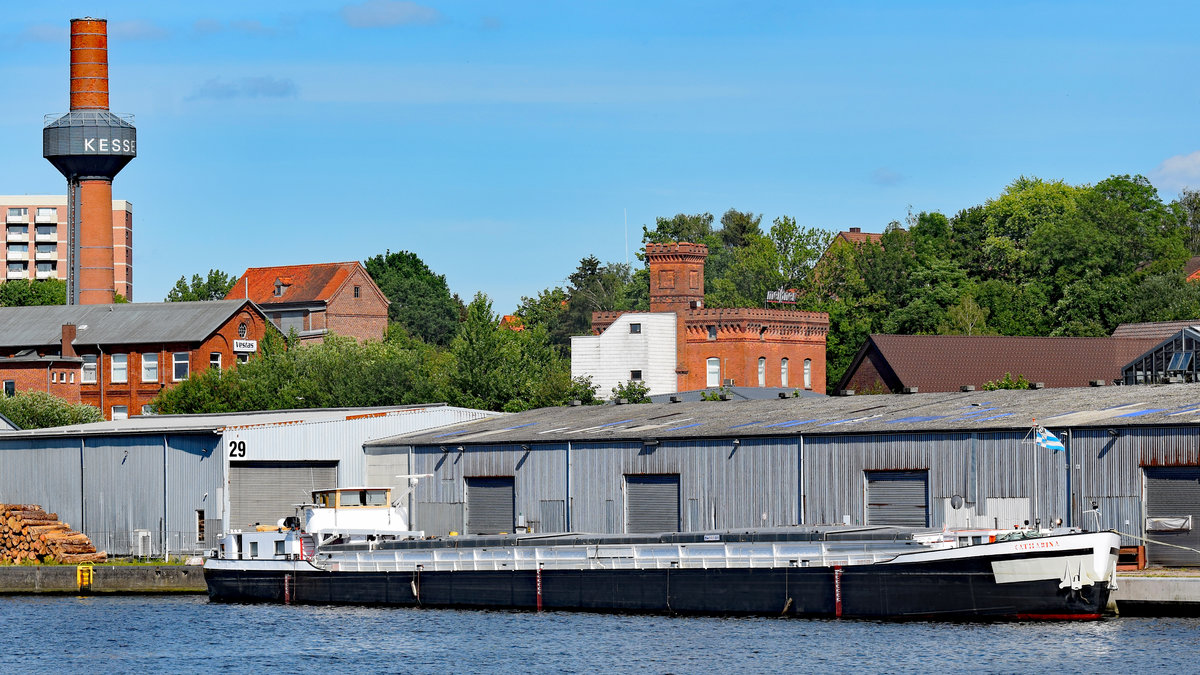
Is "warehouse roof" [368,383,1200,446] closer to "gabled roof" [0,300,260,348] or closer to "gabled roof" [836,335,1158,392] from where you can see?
"gabled roof" [836,335,1158,392]

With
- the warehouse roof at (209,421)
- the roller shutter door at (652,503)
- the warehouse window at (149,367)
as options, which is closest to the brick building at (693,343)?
the warehouse window at (149,367)

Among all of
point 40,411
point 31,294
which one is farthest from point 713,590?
point 31,294

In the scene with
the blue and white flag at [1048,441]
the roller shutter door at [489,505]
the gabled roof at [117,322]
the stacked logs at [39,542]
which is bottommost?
Result: the stacked logs at [39,542]

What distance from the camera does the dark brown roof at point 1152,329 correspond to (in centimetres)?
10619

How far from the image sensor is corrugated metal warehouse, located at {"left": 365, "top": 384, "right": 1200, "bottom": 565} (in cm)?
5088

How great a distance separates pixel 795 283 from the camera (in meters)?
162

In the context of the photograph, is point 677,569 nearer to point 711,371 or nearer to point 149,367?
point 711,371

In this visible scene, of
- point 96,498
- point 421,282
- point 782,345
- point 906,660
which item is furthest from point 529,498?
point 421,282

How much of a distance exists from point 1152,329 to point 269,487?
6394 cm

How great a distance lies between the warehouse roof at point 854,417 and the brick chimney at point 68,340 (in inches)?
1914

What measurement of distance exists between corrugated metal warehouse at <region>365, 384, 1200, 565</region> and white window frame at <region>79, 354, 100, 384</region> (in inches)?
1945

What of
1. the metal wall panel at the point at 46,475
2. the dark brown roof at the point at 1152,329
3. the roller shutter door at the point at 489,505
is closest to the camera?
the roller shutter door at the point at 489,505

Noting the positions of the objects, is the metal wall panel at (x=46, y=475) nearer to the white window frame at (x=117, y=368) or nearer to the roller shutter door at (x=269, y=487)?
the roller shutter door at (x=269, y=487)

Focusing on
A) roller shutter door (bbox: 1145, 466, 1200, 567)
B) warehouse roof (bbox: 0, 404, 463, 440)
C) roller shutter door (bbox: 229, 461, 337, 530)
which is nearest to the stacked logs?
warehouse roof (bbox: 0, 404, 463, 440)
